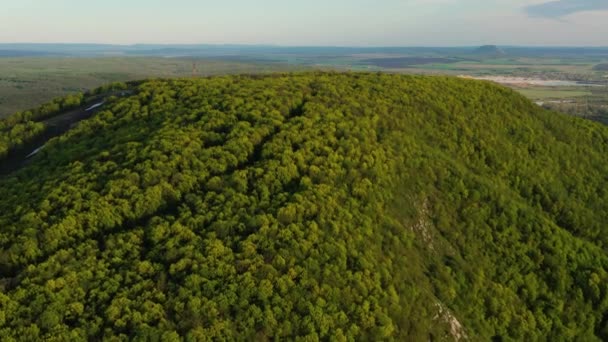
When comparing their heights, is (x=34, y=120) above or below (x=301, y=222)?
above

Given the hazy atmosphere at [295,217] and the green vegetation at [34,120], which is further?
the green vegetation at [34,120]

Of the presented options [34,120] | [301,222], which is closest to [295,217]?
[301,222]

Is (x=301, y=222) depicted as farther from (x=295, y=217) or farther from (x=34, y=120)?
(x=34, y=120)

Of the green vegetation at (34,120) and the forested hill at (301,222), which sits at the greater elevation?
the green vegetation at (34,120)

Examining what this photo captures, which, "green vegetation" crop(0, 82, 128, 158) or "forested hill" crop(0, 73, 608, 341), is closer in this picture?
"forested hill" crop(0, 73, 608, 341)

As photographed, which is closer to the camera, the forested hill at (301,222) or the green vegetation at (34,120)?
the forested hill at (301,222)

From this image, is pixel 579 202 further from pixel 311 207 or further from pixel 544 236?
pixel 311 207

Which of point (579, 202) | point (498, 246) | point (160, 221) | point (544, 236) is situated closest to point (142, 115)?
point (160, 221)

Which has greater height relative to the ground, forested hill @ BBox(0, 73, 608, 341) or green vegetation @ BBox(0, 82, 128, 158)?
green vegetation @ BBox(0, 82, 128, 158)

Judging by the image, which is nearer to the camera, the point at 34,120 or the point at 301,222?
the point at 301,222
